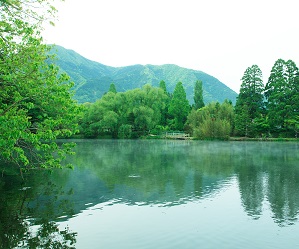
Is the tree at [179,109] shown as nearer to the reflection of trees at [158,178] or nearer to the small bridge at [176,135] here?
the small bridge at [176,135]

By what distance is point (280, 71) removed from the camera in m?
70.8

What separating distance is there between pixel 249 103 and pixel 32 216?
221ft

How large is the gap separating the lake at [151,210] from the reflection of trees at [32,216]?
28 mm

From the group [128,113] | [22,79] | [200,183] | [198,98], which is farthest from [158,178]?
[198,98]

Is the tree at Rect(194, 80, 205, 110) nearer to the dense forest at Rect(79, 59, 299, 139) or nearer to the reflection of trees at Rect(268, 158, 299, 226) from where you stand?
the dense forest at Rect(79, 59, 299, 139)

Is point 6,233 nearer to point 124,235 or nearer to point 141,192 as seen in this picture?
point 124,235

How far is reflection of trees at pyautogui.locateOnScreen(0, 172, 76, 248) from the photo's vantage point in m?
10.3

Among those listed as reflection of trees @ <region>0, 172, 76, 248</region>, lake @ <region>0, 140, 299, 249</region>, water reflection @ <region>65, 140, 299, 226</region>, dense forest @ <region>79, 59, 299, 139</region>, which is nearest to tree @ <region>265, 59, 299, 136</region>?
dense forest @ <region>79, 59, 299, 139</region>

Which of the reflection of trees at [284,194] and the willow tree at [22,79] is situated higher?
the willow tree at [22,79]

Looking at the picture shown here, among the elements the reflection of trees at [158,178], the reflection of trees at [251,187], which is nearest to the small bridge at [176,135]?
the reflection of trees at [158,178]

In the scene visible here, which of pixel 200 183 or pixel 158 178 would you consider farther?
pixel 158 178

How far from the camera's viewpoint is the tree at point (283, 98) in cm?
6669

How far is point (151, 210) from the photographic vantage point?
1417cm

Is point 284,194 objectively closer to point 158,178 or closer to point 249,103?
point 158,178
